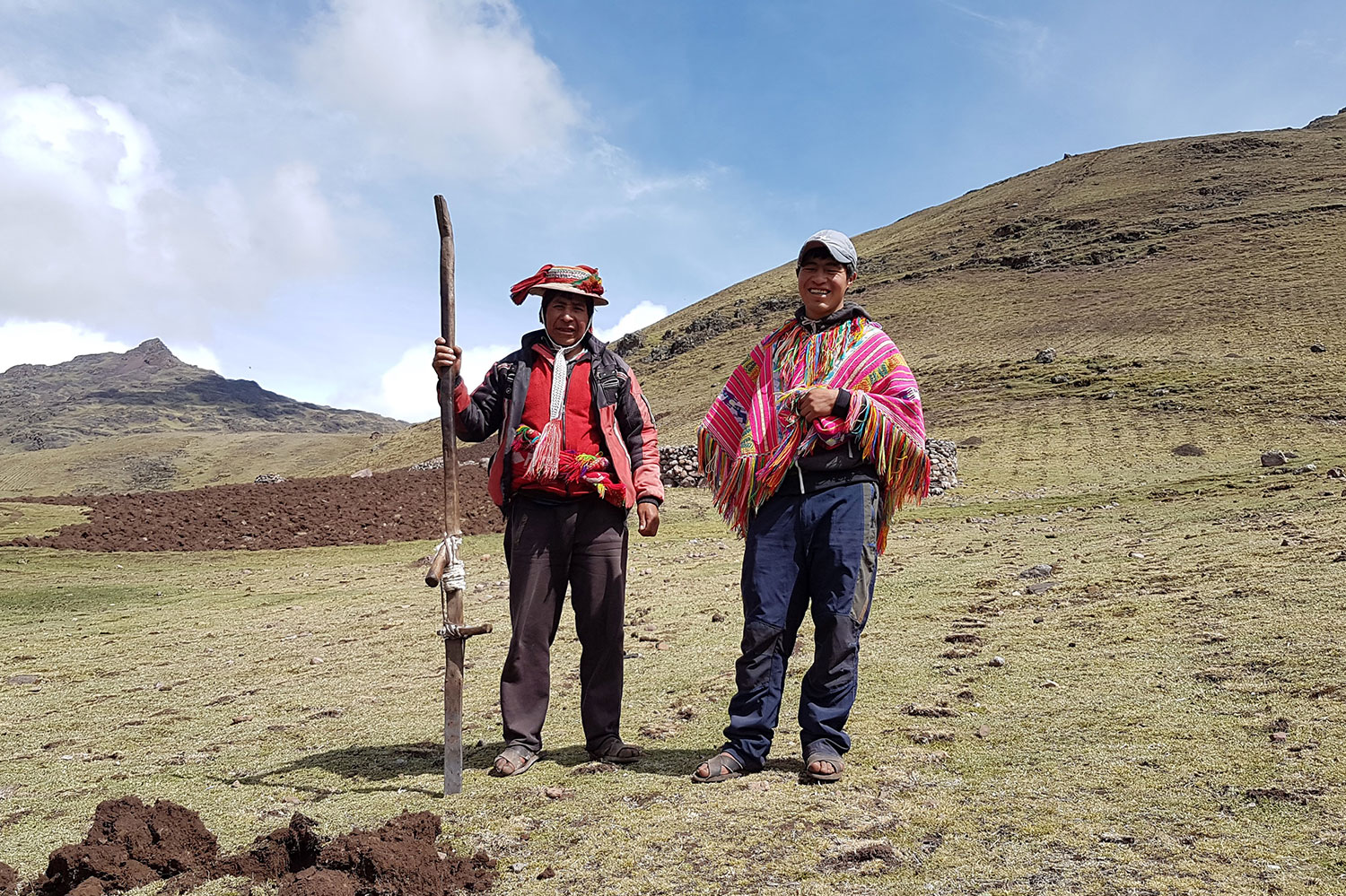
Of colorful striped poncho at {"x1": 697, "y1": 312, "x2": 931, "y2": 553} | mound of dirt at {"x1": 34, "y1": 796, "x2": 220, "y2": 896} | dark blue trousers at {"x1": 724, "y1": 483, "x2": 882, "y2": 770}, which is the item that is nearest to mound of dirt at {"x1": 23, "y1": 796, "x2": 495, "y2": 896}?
mound of dirt at {"x1": 34, "y1": 796, "x2": 220, "y2": 896}

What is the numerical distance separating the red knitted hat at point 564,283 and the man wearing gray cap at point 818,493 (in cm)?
102

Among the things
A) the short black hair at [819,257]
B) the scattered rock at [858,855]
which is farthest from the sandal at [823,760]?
the short black hair at [819,257]

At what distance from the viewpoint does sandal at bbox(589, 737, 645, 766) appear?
13.7 feet

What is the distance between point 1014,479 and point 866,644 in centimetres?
1651

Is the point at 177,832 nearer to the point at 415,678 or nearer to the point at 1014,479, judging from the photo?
the point at 415,678

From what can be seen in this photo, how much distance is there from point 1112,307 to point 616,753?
1941 inches

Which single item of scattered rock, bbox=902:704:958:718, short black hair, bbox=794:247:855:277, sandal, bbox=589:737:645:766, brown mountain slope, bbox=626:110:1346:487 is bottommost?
sandal, bbox=589:737:645:766

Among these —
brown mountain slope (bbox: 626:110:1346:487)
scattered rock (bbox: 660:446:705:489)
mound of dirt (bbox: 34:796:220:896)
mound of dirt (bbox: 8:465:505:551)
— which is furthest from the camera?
brown mountain slope (bbox: 626:110:1346:487)

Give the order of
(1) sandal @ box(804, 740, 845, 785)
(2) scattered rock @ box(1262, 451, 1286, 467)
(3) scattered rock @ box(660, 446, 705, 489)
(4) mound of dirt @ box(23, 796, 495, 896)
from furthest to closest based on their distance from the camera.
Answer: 1. (3) scattered rock @ box(660, 446, 705, 489)
2. (2) scattered rock @ box(1262, 451, 1286, 467)
3. (1) sandal @ box(804, 740, 845, 785)
4. (4) mound of dirt @ box(23, 796, 495, 896)

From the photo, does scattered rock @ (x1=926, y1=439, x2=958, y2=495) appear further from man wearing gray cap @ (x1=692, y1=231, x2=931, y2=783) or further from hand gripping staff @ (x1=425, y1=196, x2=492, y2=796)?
hand gripping staff @ (x1=425, y1=196, x2=492, y2=796)

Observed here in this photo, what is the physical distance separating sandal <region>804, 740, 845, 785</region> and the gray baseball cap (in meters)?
Result: 2.22

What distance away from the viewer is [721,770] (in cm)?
Answer: 375

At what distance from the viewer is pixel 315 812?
365 cm

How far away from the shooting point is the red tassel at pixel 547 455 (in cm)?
419
